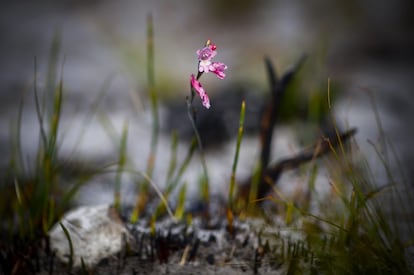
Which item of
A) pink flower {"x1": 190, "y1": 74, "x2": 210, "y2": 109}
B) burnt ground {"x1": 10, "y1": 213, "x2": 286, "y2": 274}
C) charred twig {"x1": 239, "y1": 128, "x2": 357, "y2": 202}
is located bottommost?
burnt ground {"x1": 10, "y1": 213, "x2": 286, "y2": 274}

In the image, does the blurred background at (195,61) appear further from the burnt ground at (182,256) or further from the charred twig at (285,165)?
the burnt ground at (182,256)

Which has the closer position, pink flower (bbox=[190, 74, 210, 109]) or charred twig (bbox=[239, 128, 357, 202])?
pink flower (bbox=[190, 74, 210, 109])

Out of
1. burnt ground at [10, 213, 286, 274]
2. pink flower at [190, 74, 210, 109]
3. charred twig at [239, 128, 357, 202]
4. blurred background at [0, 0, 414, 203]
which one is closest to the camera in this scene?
pink flower at [190, 74, 210, 109]

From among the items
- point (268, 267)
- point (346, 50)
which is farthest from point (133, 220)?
point (346, 50)

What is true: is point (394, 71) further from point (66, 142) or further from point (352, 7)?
point (66, 142)

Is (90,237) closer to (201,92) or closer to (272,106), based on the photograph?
(201,92)

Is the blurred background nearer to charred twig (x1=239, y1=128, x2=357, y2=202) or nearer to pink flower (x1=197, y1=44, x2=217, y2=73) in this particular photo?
charred twig (x1=239, y1=128, x2=357, y2=202)

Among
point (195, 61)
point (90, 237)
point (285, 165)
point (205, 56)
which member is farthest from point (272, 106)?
point (195, 61)

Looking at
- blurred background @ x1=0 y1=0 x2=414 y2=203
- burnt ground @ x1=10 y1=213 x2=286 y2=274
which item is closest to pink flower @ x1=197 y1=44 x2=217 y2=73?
burnt ground @ x1=10 y1=213 x2=286 y2=274
